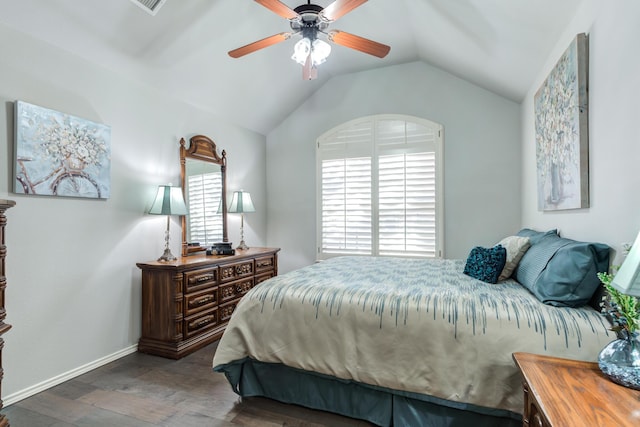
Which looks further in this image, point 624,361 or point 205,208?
point 205,208

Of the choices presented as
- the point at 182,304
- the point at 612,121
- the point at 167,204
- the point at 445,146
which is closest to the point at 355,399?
the point at 182,304

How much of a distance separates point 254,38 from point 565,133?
9.24 ft

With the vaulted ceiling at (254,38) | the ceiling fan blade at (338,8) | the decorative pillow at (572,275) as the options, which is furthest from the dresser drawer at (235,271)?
the decorative pillow at (572,275)

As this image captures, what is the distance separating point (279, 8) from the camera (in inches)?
89.4

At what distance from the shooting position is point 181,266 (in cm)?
283

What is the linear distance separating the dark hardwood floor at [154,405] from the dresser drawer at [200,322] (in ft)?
1.31

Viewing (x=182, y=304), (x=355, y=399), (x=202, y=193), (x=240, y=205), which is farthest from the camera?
(x=240, y=205)

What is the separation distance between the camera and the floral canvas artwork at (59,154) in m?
2.20

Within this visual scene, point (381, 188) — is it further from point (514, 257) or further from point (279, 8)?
point (279, 8)

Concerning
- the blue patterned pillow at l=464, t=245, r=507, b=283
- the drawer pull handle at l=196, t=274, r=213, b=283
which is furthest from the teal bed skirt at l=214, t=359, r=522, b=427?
the drawer pull handle at l=196, t=274, r=213, b=283

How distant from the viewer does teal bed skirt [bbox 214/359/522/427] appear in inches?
64.2

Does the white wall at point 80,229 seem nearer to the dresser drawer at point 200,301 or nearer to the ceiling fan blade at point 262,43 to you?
the dresser drawer at point 200,301

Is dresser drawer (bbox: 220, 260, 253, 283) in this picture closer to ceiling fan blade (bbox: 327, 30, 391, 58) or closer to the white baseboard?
the white baseboard

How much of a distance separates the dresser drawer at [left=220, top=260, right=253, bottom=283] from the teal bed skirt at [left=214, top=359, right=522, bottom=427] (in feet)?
4.54
